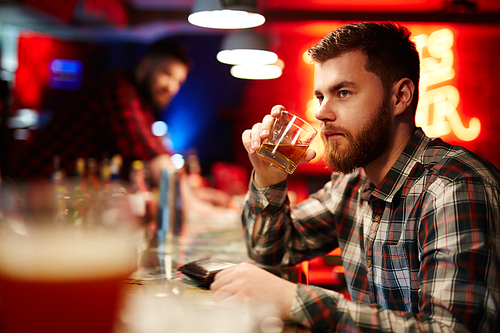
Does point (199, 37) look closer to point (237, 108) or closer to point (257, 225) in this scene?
point (237, 108)

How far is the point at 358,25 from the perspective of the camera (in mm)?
1168

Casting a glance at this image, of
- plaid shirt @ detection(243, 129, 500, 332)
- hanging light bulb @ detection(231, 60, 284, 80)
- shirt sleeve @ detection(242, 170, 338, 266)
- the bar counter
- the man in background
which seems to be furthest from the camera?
hanging light bulb @ detection(231, 60, 284, 80)

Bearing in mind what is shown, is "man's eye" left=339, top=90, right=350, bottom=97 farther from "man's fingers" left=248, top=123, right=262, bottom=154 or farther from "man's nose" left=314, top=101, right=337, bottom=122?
"man's fingers" left=248, top=123, right=262, bottom=154

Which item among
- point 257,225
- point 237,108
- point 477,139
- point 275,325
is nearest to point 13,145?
point 237,108

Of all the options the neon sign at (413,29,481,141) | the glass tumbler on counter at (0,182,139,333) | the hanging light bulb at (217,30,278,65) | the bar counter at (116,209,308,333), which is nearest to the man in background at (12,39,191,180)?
the hanging light bulb at (217,30,278,65)

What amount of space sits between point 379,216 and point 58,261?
34.3 inches

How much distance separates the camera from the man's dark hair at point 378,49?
113 cm

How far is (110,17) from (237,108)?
2.31 meters

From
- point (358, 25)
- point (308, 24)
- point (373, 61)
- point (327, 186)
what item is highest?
point (308, 24)

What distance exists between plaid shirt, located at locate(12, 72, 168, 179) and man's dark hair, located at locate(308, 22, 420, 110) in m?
1.94

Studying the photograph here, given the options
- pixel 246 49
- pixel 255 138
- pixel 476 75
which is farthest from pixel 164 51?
pixel 476 75

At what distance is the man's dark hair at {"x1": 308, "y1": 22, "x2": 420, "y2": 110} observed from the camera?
113 cm

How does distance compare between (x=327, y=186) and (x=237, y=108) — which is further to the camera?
(x=237, y=108)

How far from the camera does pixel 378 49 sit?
3.72 feet
